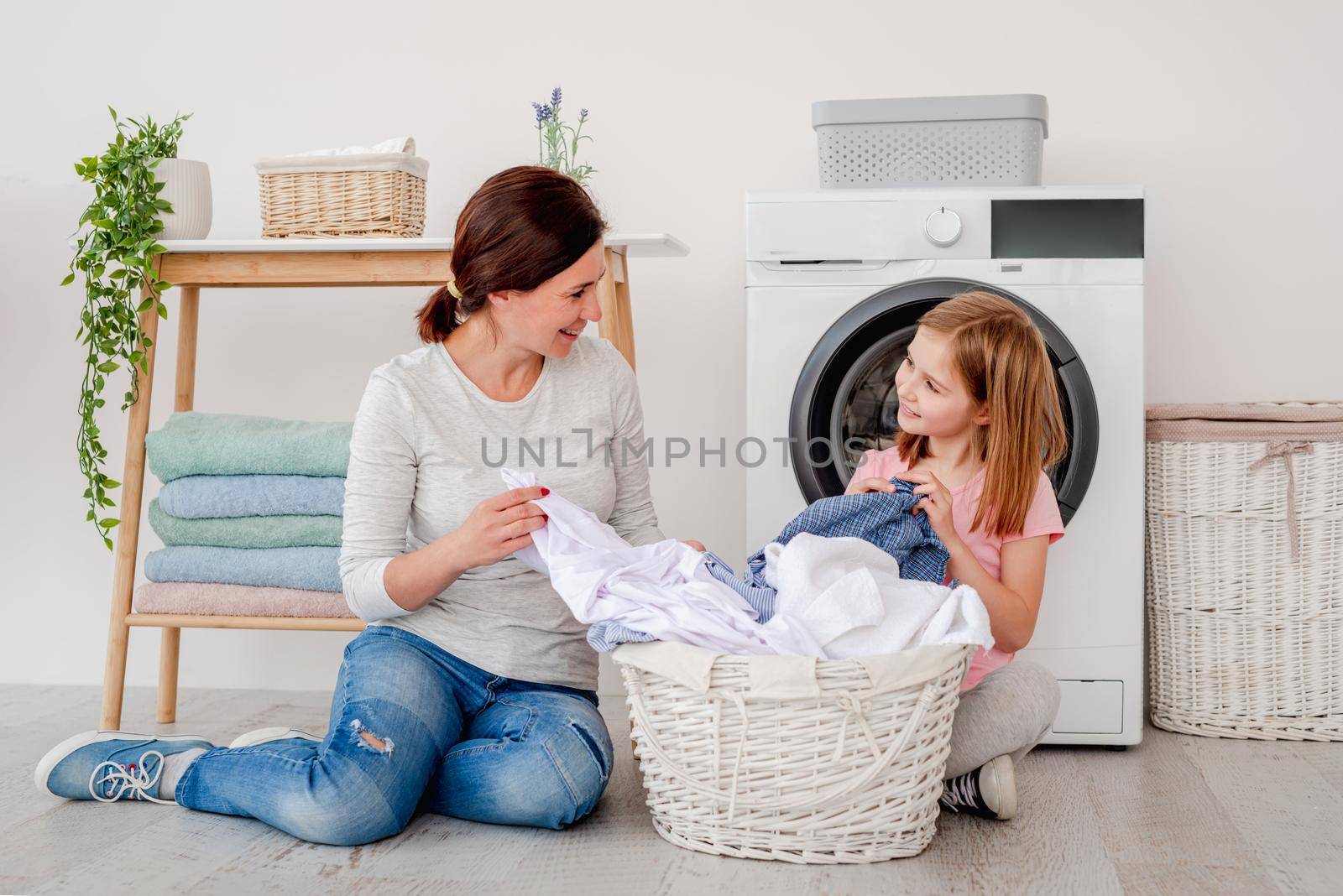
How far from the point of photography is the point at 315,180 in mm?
1947

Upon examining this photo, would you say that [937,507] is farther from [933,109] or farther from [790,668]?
[933,109]

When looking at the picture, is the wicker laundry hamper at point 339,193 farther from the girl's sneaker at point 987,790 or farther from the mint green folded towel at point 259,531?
the girl's sneaker at point 987,790

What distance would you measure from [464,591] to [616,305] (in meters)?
0.61

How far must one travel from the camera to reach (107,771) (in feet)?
4.98

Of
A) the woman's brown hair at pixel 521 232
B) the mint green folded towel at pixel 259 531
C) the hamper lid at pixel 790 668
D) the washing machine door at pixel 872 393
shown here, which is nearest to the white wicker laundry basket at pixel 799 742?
the hamper lid at pixel 790 668

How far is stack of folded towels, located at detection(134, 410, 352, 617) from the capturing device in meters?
1.94

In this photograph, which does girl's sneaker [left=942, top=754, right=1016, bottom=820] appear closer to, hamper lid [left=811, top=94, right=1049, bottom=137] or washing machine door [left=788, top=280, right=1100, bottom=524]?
washing machine door [left=788, top=280, right=1100, bottom=524]

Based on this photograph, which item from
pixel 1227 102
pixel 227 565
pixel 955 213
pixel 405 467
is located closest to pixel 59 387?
pixel 227 565

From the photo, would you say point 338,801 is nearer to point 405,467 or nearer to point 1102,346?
point 405,467

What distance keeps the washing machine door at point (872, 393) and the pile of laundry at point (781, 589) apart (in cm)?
41

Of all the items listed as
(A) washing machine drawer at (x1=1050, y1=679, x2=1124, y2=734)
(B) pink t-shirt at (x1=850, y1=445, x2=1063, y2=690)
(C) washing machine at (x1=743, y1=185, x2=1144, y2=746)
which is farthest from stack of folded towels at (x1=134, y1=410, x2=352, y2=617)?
(A) washing machine drawer at (x1=1050, y1=679, x2=1124, y2=734)

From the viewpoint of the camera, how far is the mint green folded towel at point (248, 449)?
1.95m

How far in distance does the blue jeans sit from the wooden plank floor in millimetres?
36

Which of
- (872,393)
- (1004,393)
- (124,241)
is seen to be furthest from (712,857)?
(124,241)
